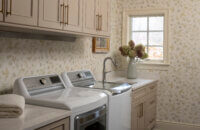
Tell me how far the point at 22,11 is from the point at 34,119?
755 mm

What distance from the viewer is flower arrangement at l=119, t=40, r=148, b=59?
12.7ft

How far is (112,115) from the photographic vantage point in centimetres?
230

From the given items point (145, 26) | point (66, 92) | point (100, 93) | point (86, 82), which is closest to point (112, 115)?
point (100, 93)

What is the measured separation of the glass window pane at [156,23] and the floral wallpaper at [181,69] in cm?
19

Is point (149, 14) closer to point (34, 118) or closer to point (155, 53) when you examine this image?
point (155, 53)

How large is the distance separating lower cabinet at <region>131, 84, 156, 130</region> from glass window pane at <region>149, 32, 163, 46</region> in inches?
30.4

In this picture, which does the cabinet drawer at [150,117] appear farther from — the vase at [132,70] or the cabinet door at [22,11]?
the cabinet door at [22,11]

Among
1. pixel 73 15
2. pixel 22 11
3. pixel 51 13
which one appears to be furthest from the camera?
pixel 73 15

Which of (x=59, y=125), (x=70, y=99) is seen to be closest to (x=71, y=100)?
(x=70, y=99)

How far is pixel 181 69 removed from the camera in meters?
3.92

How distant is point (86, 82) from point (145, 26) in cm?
190

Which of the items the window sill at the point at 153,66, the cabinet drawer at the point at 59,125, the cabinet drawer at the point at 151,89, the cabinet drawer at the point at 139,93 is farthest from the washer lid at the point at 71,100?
the window sill at the point at 153,66

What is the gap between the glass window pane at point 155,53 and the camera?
415 cm

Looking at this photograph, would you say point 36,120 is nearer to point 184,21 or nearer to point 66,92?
point 66,92
